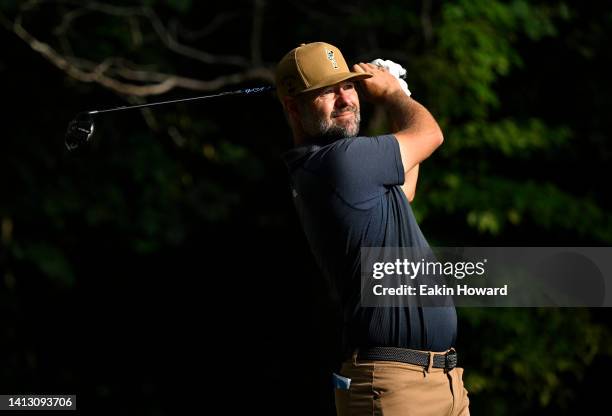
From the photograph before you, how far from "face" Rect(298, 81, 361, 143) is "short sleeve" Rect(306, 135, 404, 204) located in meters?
0.15

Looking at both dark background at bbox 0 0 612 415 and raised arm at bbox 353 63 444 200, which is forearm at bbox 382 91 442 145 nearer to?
raised arm at bbox 353 63 444 200

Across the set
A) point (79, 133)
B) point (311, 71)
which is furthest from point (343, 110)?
point (79, 133)

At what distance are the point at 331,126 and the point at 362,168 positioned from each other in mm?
236

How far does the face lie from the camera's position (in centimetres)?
348

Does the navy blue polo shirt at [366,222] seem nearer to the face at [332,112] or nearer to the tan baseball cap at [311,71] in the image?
the face at [332,112]

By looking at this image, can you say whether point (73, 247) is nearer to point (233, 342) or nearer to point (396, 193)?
point (233, 342)

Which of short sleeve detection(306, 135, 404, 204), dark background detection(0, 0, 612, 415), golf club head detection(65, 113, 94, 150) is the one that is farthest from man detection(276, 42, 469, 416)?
dark background detection(0, 0, 612, 415)

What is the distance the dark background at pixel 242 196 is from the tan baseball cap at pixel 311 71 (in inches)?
175

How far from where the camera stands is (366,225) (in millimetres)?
3314

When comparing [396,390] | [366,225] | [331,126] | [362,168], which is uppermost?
[331,126]

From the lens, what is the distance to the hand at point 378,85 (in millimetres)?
3555

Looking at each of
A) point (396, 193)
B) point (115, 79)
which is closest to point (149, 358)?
point (115, 79)

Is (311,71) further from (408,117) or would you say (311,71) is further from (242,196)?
(242,196)

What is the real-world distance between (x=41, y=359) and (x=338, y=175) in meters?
7.60
